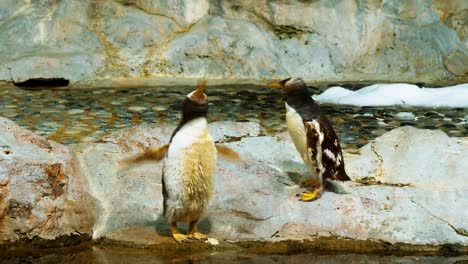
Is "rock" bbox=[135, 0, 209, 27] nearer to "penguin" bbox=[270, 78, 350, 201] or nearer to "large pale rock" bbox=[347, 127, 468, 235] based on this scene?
"large pale rock" bbox=[347, 127, 468, 235]

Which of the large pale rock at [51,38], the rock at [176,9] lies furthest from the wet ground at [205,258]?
the rock at [176,9]

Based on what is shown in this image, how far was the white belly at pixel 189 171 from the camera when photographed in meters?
4.14

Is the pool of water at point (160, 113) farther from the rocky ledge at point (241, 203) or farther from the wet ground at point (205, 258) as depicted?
the wet ground at point (205, 258)

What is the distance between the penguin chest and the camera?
4695 mm

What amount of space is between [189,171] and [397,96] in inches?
190

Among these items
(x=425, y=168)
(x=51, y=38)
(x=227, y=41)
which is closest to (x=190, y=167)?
(x=425, y=168)

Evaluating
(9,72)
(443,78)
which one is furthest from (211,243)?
(443,78)

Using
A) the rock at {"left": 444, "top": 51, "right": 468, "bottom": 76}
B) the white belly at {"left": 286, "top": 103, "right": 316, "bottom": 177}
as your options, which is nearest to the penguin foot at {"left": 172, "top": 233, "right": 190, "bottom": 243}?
the white belly at {"left": 286, "top": 103, "right": 316, "bottom": 177}

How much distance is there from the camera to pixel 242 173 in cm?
480

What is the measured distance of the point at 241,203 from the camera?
15.0ft

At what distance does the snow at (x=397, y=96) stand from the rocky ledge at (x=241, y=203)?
134 inches

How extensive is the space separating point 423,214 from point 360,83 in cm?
531

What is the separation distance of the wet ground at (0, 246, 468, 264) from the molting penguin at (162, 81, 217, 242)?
155mm

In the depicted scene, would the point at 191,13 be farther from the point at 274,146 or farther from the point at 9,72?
the point at 274,146
